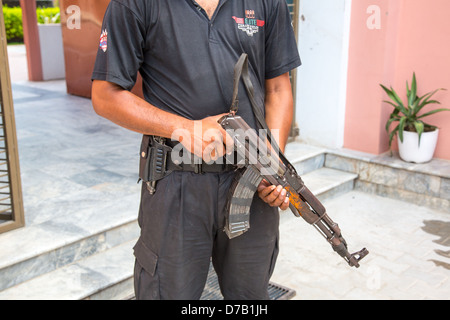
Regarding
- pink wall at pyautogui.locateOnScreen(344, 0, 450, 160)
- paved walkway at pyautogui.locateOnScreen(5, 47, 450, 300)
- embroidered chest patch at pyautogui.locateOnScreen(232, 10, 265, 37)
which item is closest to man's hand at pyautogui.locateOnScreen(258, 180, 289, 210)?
embroidered chest patch at pyautogui.locateOnScreen(232, 10, 265, 37)

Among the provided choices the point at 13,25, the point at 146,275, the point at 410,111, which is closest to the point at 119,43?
the point at 146,275

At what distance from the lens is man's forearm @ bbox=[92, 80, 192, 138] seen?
171cm

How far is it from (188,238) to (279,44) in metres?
0.80

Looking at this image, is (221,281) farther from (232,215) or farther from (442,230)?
(442,230)

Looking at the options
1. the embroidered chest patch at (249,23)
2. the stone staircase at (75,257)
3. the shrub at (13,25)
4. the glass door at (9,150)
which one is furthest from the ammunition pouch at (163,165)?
the shrub at (13,25)

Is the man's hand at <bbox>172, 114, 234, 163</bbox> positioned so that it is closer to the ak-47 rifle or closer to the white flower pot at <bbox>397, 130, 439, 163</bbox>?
the ak-47 rifle

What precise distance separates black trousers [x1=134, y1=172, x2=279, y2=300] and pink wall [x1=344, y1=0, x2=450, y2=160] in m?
3.28

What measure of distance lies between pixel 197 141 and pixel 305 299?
1.88m

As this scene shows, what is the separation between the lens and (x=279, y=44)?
1949mm

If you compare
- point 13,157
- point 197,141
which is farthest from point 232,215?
point 13,157

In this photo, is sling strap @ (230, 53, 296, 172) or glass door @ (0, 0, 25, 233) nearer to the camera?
sling strap @ (230, 53, 296, 172)

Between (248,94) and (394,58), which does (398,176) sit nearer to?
(394,58)

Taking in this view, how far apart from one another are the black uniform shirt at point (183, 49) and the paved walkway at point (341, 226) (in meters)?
1.87

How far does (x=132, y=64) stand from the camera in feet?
5.71
